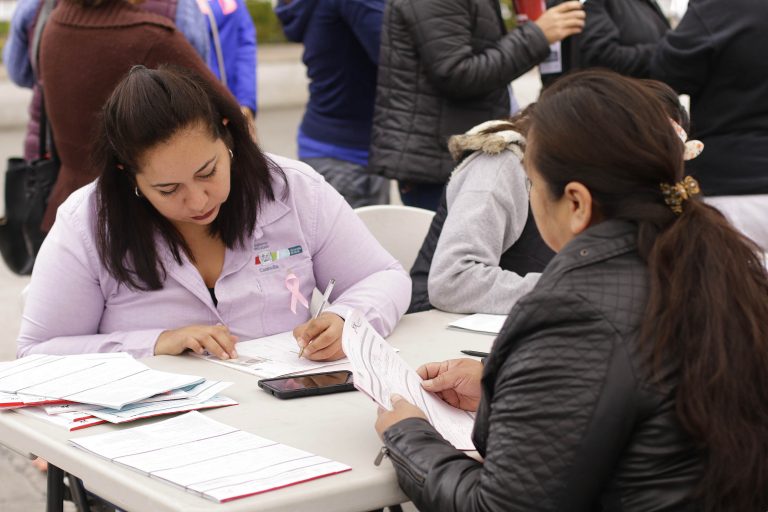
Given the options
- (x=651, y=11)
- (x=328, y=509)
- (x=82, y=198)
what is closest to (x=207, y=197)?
(x=82, y=198)

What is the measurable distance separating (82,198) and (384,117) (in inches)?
55.1

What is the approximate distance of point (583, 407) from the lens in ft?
4.62

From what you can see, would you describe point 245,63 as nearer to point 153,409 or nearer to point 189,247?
point 189,247

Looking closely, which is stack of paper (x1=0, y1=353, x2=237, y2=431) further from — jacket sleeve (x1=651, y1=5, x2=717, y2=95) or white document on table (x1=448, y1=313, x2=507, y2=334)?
jacket sleeve (x1=651, y1=5, x2=717, y2=95)

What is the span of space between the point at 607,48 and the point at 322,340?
2.11 m

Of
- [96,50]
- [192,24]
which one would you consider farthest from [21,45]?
[96,50]

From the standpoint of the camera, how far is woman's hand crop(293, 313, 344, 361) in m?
2.24

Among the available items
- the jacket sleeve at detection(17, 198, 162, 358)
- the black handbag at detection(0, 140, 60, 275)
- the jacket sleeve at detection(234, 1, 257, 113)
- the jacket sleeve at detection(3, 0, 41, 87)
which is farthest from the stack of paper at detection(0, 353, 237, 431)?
the jacket sleeve at detection(234, 1, 257, 113)

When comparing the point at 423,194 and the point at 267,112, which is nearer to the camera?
the point at 423,194

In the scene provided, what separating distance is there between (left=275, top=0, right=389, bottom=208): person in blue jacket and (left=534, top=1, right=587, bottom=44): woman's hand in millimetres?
685

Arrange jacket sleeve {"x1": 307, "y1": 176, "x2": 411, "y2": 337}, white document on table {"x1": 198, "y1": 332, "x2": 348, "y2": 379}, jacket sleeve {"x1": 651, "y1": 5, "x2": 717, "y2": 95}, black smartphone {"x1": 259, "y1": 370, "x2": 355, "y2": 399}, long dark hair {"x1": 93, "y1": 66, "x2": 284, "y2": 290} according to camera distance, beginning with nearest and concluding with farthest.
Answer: black smartphone {"x1": 259, "y1": 370, "x2": 355, "y2": 399} < white document on table {"x1": 198, "y1": 332, "x2": 348, "y2": 379} < long dark hair {"x1": 93, "y1": 66, "x2": 284, "y2": 290} < jacket sleeve {"x1": 307, "y1": 176, "x2": 411, "y2": 337} < jacket sleeve {"x1": 651, "y1": 5, "x2": 717, "y2": 95}

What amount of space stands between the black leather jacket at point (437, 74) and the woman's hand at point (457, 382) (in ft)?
5.63

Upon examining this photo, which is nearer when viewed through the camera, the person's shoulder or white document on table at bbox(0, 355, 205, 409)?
white document on table at bbox(0, 355, 205, 409)

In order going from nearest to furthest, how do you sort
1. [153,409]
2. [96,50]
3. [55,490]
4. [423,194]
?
[153,409]
[55,490]
[96,50]
[423,194]
